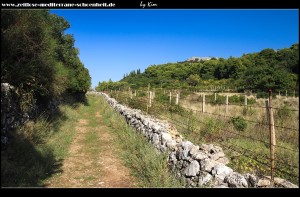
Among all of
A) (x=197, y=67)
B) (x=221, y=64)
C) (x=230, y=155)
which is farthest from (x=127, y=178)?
(x=197, y=67)

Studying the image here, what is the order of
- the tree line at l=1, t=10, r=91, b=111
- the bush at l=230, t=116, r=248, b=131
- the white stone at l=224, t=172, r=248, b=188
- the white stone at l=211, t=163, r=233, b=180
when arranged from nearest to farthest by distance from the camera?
the white stone at l=224, t=172, r=248, b=188 → the white stone at l=211, t=163, r=233, b=180 → the tree line at l=1, t=10, r=91, b=111 → the bush at l=230, t=116, r=248, b=131

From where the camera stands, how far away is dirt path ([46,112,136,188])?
5.79 metres

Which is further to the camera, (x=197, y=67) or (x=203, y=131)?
(x=197, y=67)

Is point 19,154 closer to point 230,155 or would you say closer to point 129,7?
point 129,7

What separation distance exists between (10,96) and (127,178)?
157 inches

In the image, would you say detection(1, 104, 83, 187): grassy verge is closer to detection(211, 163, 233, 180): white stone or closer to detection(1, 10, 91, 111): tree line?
detection(1, 10, 91, 111): tree line

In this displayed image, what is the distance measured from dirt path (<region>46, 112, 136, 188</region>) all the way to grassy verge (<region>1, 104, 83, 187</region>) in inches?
10.9

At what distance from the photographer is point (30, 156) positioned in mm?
6328

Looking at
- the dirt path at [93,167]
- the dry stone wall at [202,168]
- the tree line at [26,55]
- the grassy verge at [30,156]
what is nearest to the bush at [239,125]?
the dry stone wall at [202,168]

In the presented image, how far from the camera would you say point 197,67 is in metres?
102

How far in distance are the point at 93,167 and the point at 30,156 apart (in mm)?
1666

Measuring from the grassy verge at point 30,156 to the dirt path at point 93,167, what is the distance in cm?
28

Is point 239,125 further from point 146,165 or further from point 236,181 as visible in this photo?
point 236,181

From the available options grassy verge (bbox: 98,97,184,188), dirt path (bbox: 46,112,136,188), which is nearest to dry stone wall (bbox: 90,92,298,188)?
grassy verge (bbox: 98,97,184,188)
